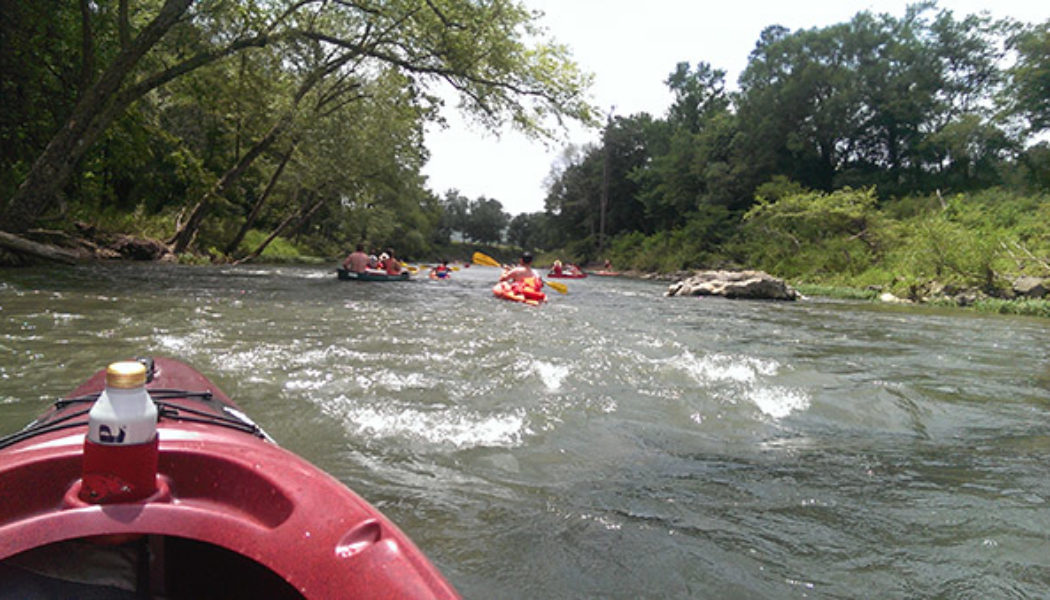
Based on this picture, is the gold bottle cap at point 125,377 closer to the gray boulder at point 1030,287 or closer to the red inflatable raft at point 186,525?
the red inflatable raft at point 186,525

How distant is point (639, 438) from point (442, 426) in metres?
1.19

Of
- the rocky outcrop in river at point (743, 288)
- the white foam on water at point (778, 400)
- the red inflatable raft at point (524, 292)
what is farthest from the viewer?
the rocky outcrop in river at point (743, 288)

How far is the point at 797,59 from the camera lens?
107ft

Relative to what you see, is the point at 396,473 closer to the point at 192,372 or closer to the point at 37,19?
the point at 192,372

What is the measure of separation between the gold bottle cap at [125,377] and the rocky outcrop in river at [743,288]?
15762 millimetres

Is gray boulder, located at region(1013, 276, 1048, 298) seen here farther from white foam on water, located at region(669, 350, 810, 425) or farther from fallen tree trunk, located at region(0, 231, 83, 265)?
fallen tree trunk, located at region(0, 231, 83, 265)

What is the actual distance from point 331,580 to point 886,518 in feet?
7.89

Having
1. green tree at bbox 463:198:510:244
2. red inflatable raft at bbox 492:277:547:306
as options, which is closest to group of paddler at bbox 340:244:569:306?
red inflatable raft at bbox 492:277:547:306

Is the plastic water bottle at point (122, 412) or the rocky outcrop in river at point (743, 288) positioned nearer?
the plastic water bottle at point (122, 412)

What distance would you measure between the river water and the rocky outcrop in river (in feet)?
26.0

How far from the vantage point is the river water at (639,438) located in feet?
6.63

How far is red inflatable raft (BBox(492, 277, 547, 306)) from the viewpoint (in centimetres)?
1139

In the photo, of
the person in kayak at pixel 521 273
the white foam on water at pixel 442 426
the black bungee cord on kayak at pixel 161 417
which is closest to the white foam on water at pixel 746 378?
the white foam on water at pixel 442 426

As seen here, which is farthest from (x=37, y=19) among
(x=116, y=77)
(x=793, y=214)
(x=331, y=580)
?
(x=793, y=214)
